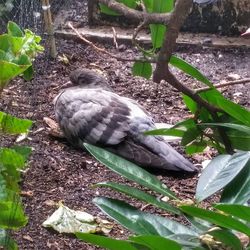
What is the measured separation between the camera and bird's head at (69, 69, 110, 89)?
13.9ft

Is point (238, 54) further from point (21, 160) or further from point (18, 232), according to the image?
point (21, 160)

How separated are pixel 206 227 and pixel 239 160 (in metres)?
0.17

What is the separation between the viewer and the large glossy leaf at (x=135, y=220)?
126 centimetres

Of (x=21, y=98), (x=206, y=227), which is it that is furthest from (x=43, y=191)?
(x=206, y=227)

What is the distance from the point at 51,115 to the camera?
428cm

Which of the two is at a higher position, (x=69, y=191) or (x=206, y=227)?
(x=206, y=227)

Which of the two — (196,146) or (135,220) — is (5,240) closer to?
(196,146)

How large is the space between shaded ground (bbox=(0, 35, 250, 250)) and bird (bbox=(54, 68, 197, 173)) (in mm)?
100

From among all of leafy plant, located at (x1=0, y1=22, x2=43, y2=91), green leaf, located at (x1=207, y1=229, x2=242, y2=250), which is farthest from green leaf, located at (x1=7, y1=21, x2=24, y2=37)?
green leaf, located at (x1=207, y1=229, x2=242, y2=250)

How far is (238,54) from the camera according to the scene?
16.7 feet

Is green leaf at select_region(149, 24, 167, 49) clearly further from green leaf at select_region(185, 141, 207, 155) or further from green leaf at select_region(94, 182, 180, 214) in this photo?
green leaf at select_region(94, 182, 180, 214)

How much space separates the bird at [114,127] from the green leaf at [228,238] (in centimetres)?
225

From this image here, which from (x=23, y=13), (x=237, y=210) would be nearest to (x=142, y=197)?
(x=237, y=210)

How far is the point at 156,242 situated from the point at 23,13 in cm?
356
